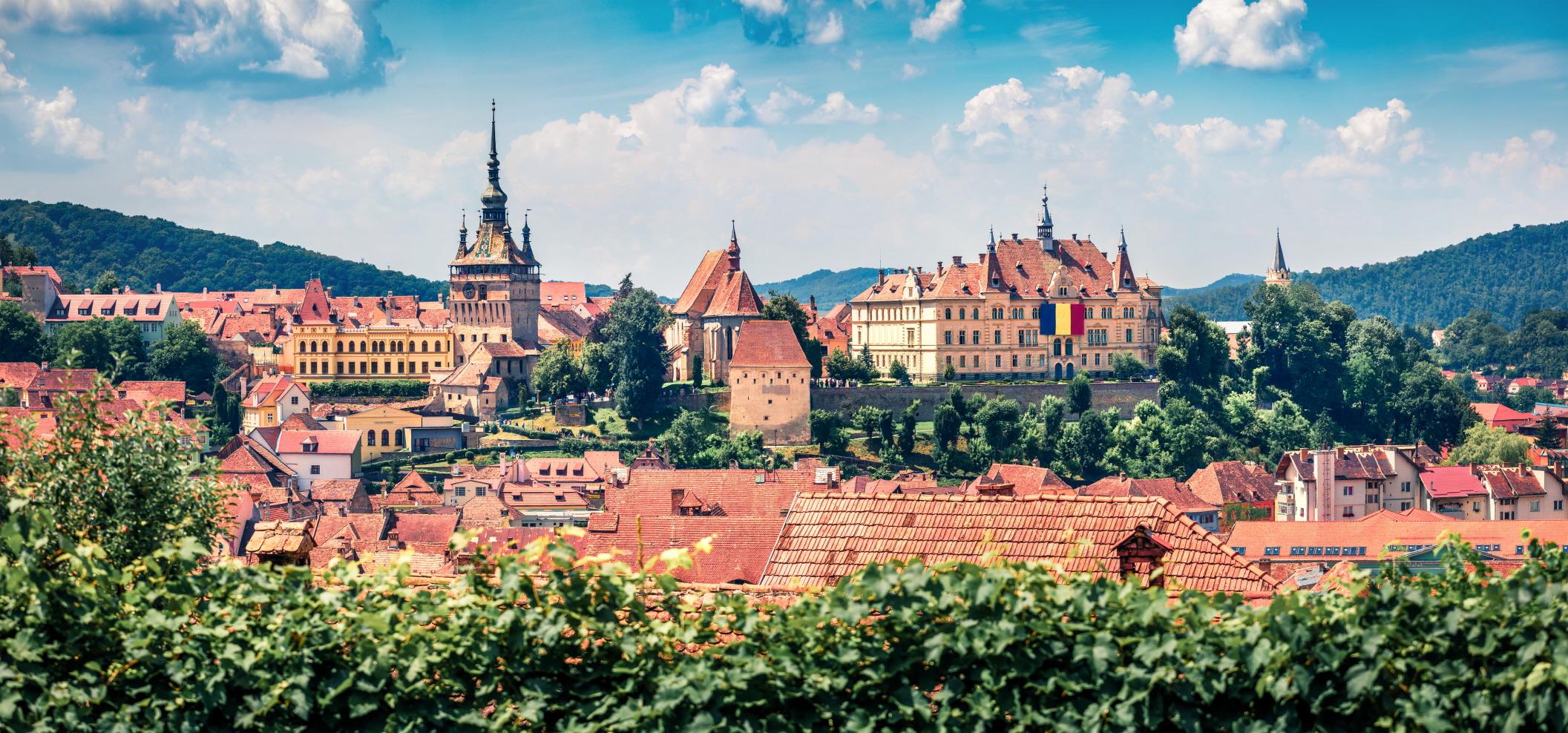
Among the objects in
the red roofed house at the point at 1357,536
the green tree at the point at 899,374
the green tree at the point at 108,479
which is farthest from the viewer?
the green tree at the point at 899,374

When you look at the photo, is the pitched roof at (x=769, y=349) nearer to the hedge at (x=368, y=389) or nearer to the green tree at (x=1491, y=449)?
the hedge at (x=368, y=389)

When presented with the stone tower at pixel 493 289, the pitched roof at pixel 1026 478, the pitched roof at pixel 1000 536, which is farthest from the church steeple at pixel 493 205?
the pitched roof at pixel 1000 536

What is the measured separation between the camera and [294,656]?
12.0m

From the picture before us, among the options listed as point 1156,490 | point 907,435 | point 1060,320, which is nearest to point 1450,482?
point 1156,490

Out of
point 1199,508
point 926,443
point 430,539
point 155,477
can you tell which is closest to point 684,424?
point 926,443

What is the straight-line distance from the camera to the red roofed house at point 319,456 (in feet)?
315

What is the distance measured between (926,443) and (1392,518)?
41646 mm

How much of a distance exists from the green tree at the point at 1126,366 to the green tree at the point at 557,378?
102 feet

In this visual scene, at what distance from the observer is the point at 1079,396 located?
360 ft

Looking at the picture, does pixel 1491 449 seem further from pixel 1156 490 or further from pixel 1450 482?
pixel 1156 490

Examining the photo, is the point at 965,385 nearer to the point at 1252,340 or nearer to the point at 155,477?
the point at 1252,340

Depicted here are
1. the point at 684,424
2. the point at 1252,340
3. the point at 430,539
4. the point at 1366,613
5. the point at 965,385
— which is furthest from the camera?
the point at 1252,340

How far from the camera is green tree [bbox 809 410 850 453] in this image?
103688 mm

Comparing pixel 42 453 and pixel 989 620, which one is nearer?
pixel 989 620
